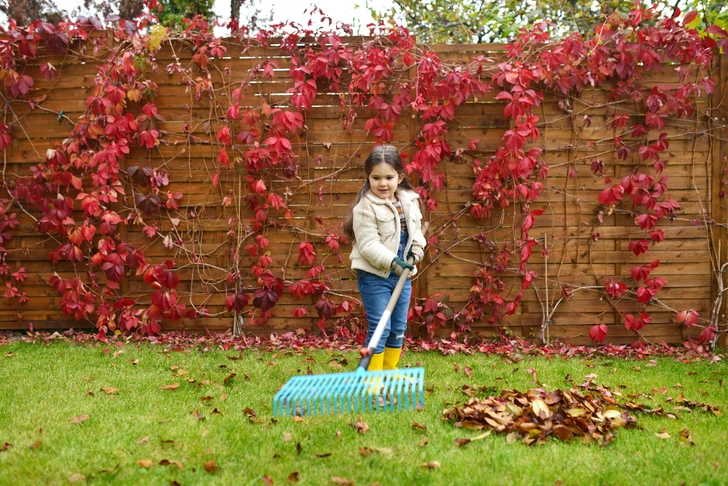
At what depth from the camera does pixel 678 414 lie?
10.1 feet

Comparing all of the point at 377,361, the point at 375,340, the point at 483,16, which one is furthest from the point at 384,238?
the point at 483,16

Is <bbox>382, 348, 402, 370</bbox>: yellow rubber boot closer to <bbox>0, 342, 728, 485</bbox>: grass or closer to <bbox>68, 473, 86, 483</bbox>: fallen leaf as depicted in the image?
<bbox>0, 342, 728, 485</bbox>: grass

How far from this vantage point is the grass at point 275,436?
2.30m

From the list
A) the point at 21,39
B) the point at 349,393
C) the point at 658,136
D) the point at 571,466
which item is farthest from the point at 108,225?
the point at 658,136

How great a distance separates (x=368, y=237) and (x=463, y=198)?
1.51 metres

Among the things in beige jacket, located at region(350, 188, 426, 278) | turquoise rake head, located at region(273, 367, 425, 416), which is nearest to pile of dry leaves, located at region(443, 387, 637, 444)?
turquoise rake head, located at region(273, 367, 425, 416)

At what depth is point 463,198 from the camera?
15.4 ft

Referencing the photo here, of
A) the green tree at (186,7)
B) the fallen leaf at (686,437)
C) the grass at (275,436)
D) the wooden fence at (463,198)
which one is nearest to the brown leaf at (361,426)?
the grass at (275,436)

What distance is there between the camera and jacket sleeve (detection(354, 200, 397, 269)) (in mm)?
3326

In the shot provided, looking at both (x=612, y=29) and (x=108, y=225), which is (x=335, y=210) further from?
(x=612, y=29)

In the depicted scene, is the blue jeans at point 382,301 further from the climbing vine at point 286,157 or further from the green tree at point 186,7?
the green tree at point 186,7

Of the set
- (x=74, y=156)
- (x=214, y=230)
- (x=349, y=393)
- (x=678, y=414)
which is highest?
(x=74, y=156)

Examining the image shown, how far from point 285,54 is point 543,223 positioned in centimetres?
225

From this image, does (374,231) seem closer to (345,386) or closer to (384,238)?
(384,238)
